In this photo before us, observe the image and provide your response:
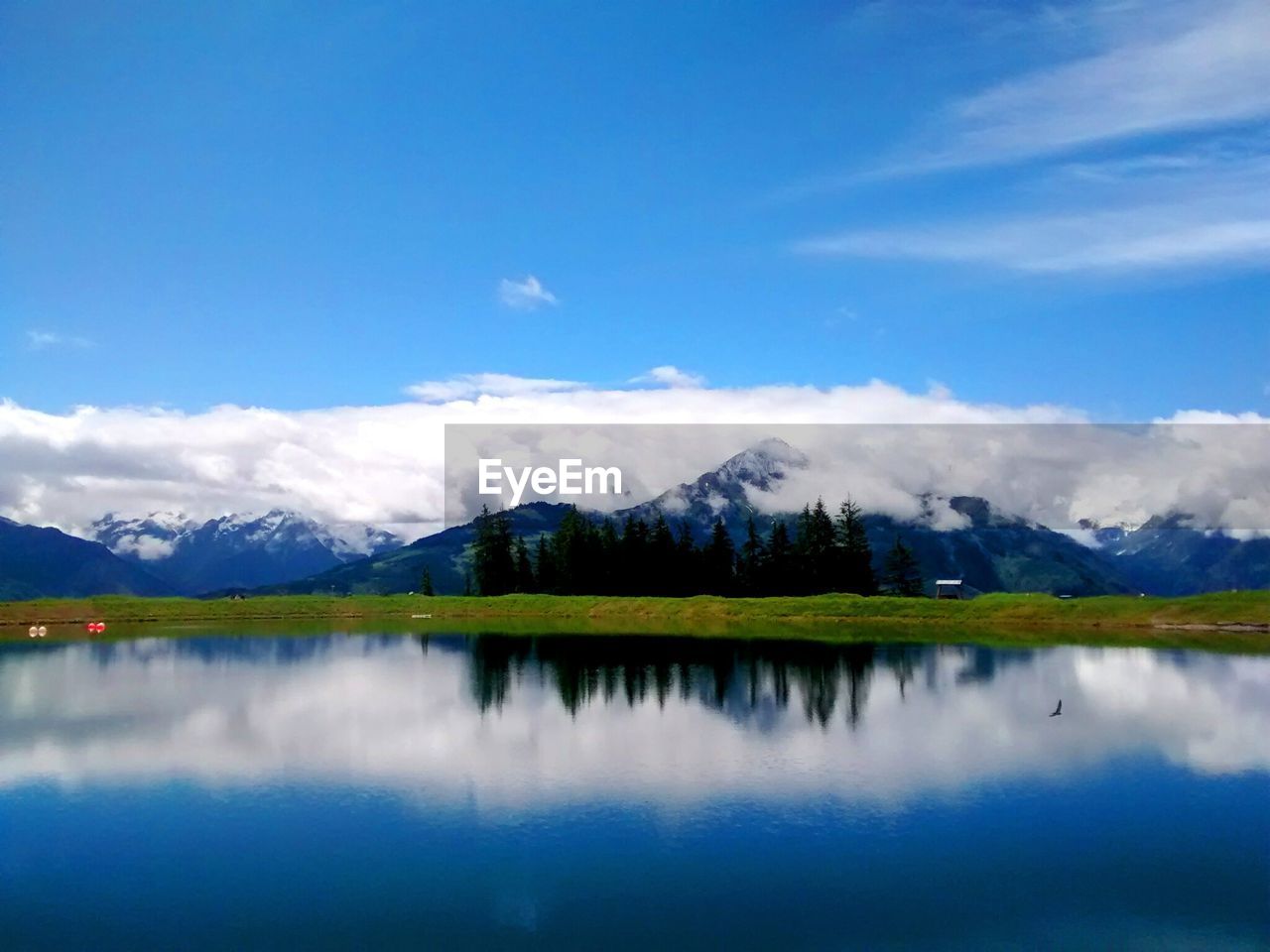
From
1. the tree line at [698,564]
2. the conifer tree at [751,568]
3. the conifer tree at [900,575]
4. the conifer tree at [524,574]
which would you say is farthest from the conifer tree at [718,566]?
the conifer tree at [524,574]

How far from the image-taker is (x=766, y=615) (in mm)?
127188

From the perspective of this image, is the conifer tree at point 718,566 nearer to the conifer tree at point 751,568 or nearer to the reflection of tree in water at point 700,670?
the conifer tree at point 751,568

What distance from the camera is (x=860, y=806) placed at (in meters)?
32.2

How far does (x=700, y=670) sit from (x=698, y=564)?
278 ft

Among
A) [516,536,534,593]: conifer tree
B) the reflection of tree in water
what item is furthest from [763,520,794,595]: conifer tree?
the reflection of tree in water

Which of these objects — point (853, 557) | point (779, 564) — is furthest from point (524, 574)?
point (853, 557)

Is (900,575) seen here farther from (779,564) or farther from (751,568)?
(751,568)

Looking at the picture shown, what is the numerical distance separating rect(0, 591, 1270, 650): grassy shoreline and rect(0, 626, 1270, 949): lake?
4285 centimetres

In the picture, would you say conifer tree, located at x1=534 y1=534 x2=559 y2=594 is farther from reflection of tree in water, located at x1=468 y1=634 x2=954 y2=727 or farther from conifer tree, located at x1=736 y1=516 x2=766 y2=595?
reflection of tree in water, located at x1=468 y1=634 x2=954 y2=727

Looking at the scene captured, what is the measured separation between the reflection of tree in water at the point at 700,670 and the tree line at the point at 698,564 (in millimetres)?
52097

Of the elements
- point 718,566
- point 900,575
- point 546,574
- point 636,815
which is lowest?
point 636,815

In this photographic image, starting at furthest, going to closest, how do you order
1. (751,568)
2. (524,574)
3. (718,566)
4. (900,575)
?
(524,574)
(718,566)
(751,568)
(900,575)

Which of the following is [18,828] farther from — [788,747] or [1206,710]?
[1206,710]

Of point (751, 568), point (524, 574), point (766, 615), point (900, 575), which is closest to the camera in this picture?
point (766, 615)
